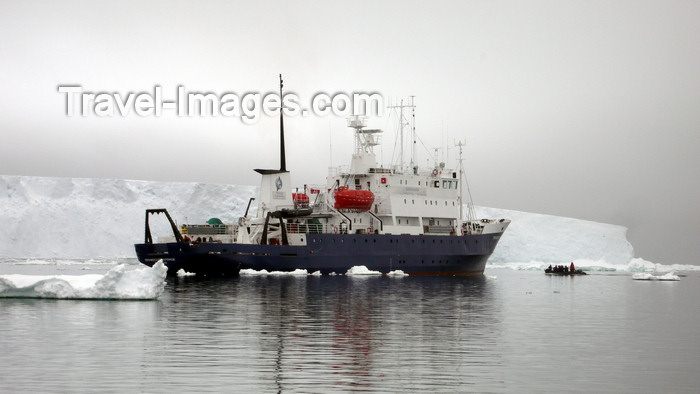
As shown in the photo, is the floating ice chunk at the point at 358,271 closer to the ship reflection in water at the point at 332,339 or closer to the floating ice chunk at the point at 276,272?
the floating ice chunk at the point at 276,272

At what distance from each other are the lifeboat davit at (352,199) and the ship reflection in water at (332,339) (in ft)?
49.3

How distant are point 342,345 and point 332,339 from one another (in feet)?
3.03

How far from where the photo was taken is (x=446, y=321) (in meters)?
20.8

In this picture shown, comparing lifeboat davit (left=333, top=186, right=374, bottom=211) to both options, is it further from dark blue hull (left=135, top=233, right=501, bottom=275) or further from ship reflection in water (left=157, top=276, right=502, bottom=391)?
ship reflection in water (left=157, top=276, right=502, bottom=391)

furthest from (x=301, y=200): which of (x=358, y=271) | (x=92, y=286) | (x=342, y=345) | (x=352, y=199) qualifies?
(x=342, y=345)


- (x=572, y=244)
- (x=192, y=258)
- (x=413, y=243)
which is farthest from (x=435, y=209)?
(x=572, y=244)

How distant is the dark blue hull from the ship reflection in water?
11.8 metres

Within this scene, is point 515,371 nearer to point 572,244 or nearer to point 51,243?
point 572,244

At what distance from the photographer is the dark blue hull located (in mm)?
41875

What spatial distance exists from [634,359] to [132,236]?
6732 cm

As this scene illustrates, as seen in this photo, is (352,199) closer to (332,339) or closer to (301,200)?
(301,200)

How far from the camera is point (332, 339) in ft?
55.1

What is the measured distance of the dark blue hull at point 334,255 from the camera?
41875mm

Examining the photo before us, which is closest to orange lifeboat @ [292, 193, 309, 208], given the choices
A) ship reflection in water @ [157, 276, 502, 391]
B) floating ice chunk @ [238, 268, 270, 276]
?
floating ice chunk @ [238, 268, 270, 276]
